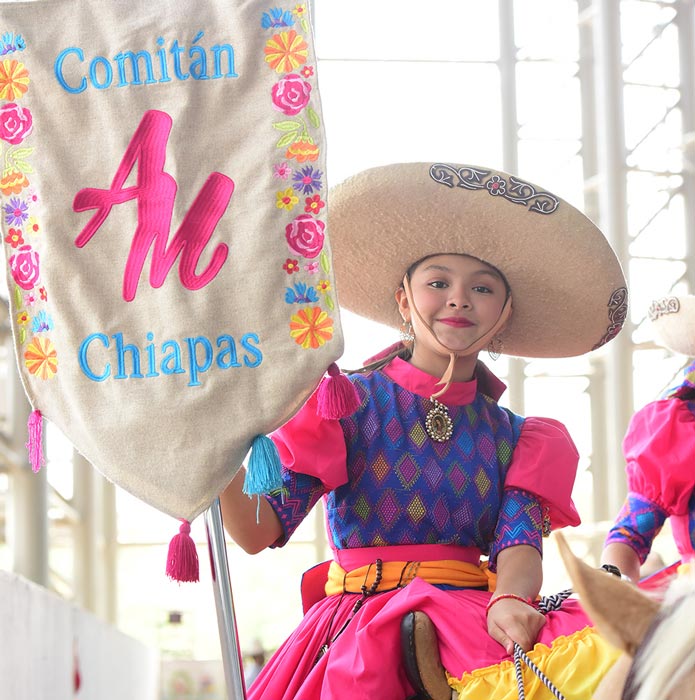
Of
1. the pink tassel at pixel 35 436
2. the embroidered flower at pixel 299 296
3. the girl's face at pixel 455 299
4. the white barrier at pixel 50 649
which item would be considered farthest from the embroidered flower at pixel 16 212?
the girl's face at pixel 455 299

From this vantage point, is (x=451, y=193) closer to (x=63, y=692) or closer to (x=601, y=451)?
(x=63, y=692)

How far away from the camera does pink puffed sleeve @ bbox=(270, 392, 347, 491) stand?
5.80 feet

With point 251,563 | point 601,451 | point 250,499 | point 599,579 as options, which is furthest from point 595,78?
point 599,579

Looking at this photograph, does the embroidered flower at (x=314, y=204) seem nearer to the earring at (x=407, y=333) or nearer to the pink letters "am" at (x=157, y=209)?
the pink letters "am" at (x=157, y=209)

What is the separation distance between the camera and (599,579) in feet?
3.00

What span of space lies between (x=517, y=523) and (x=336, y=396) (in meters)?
0.43

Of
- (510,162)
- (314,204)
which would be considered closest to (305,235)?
(314,204)

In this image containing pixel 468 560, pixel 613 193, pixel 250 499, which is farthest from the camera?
pixel 613 193

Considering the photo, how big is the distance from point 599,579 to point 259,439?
60cm

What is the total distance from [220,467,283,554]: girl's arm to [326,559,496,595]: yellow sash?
0.13 metres

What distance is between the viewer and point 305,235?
1.51 metres

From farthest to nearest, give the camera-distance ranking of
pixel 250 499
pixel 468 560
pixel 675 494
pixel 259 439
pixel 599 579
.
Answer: pixel 675 494, pixel 468 560, pixel 250 499, pixel 259 439, pixel 599 579

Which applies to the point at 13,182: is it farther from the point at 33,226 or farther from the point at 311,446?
the point at 311,446

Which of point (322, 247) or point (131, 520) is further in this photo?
point (131, 520)
